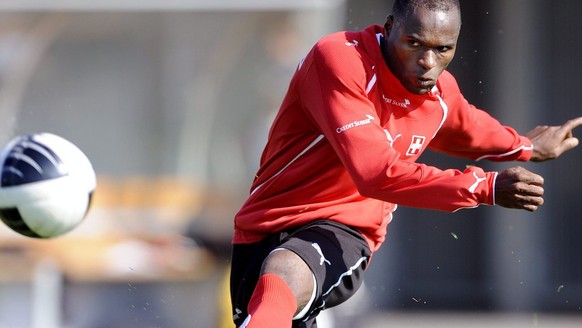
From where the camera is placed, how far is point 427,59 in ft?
15.6

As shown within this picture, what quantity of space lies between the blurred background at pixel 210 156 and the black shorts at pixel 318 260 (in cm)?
360

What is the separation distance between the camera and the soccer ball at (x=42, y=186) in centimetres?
527

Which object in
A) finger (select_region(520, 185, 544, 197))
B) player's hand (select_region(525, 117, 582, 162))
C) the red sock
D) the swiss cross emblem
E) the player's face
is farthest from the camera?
player's hand (select_region(525, 117, 582, 162))

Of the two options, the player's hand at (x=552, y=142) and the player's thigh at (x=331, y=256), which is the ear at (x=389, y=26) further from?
the player's hand at (x=552, y=142)

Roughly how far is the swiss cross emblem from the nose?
0.40 metres

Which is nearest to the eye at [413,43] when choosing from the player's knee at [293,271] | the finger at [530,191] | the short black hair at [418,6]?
the short black hair at [418,6]

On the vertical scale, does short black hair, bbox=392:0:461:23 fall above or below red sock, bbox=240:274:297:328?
above

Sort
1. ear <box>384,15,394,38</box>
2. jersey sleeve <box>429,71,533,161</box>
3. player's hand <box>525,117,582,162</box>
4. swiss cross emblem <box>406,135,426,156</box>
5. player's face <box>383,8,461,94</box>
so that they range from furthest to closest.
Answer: player's hand <box>525,117,582,162</box> < jersey sleeve <box>429,71,533,161</box> < swiss cross emblem <box>406,135,426,156</box> < ear <box>384,15,394,38</box> < player's face <box>383,8,461,94</box>

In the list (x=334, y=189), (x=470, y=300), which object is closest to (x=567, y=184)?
(x=470, y=300)

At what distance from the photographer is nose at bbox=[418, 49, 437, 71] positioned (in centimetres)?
475

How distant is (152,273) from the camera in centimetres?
968

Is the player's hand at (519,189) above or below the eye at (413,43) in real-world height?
below

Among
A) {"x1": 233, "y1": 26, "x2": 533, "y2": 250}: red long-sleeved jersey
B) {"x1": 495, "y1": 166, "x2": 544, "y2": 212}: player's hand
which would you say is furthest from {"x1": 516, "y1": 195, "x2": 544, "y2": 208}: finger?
{"x1": 233, "y1": 26, "x2": 533, "y2": 250}: red long-sleeved jersey

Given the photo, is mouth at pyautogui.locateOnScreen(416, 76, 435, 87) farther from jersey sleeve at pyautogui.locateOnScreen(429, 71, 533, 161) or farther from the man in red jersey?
jersey sleeve at pyautogui.locateOnScreen(429, 71, 533, 161)
